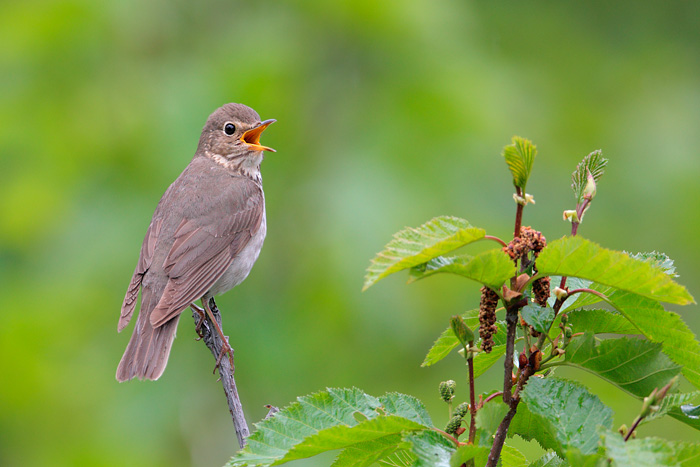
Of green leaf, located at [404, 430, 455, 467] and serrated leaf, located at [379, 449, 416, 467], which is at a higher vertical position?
serrated leaf, located at [379, 449, 416, 467]

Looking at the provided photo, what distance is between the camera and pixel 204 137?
5.69 meters

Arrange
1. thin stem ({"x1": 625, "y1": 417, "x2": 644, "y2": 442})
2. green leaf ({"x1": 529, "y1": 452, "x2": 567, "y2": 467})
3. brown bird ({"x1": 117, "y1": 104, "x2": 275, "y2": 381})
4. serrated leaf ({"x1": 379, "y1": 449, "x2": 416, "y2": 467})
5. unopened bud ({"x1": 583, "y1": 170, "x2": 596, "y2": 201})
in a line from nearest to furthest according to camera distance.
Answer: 1. thin stem ({"x1": 625, "y1": 417, "x2": 644, "y2": 442})
2. unopened bud ({"x1": 583, "y1": 170, "x2": 596, "y2": 201})
3. green leaf ({"x1": 529, "y1": 452, "x2": 567, "y2": 467})
4. serrated leaf ({"x1": 379, "y1": 449, "x2": 416, "y2": 467})
5. brown bird ({"x1": 117, "y1": 104, "x2": 275, "y2": 381})

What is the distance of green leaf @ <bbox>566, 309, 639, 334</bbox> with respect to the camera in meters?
2.01

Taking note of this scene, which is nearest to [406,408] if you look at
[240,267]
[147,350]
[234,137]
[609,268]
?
[609,268]

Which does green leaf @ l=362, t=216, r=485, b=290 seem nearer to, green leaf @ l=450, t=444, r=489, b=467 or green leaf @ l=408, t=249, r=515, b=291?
green leaf @ l=408, t=249, r=515, b=291

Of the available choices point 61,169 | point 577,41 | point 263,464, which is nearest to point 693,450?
point 263,464

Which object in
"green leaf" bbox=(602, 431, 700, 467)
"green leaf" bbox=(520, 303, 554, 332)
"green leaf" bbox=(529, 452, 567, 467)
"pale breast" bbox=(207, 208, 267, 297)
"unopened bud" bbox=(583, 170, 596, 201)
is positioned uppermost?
"pale breast" bbox=(207, 208, 267, 297)

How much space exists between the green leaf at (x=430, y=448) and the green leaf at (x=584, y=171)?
64 centimetres

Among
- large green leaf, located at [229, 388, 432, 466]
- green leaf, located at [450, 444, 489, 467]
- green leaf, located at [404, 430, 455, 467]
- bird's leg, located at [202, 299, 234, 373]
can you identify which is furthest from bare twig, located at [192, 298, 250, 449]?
green leaf, located at [450, 444, 489, 467]

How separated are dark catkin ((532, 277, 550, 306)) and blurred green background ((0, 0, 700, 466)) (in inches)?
116

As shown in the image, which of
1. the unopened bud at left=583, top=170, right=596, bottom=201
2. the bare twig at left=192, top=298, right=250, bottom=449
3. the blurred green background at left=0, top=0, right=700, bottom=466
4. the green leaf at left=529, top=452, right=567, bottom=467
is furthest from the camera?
the blurred green background at left=0, top=0, right=700, bottom=466

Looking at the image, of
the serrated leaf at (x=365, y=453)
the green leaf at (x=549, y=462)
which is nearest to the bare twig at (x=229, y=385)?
the serrated leaf at (x=365, y=453)

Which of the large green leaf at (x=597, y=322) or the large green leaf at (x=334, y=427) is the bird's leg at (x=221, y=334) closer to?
the large green leaf at (x=334, y=427)

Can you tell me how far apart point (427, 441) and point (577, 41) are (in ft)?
27.6
